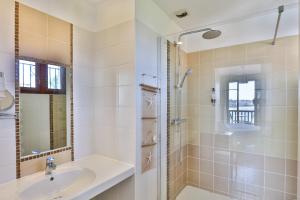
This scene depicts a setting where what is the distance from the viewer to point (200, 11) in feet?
6.19

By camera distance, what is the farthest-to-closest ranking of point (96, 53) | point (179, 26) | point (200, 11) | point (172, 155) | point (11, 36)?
1. point (179, 26)
2. point (172, 155)
3. point (200, 11)
4. point (96, 53)
5. point (11, 36)

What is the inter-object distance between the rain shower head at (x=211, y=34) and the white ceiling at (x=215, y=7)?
16 cm

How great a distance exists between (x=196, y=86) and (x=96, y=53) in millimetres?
1340

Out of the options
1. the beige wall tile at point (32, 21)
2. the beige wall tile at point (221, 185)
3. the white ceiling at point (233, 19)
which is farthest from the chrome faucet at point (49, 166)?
the beige wall tile at point (221, 185)

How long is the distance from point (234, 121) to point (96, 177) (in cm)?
172

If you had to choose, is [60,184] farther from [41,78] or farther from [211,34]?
[211,34]

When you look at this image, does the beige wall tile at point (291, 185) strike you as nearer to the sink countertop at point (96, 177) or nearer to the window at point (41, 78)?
the sink countertop at point (96, 177)

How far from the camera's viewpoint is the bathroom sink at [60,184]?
43.8 inches

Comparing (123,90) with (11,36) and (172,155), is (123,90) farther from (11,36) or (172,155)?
(172,155)

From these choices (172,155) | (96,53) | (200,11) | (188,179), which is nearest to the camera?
(96,53)

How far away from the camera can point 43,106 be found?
139cm

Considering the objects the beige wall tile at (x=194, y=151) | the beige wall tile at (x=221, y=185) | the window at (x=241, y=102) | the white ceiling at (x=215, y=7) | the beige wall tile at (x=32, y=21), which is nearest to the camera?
the beige wall tile at (x=32, y=21)

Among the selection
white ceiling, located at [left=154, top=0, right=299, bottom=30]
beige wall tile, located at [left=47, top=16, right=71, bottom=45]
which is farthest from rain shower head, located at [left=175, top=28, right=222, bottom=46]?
beige wall tile, located at [left=47, top=16, right=71, bottom=45]

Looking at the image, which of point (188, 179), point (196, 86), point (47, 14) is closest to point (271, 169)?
point (188, 179)
